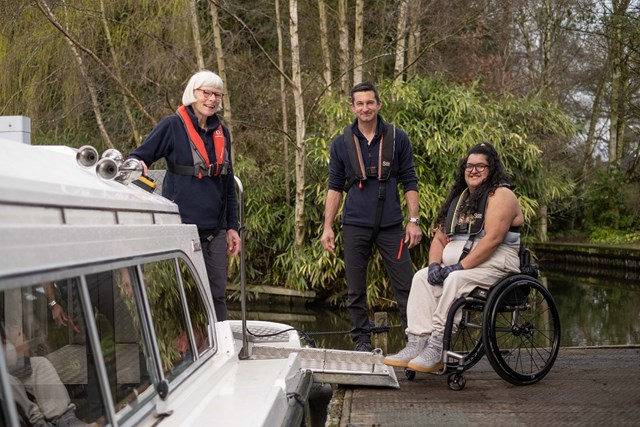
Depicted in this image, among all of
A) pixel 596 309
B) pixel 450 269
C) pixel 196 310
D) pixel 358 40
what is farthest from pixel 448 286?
pixel 358 40

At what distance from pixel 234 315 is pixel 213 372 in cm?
897

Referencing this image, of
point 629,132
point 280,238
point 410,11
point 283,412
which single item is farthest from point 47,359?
point 629,132

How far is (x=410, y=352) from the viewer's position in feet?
17.9

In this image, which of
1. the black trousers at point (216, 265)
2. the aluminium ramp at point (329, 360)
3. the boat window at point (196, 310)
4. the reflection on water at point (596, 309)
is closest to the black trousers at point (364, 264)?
the aluminium ramp at point (329, 360)

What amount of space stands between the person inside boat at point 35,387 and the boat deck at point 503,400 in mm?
1984

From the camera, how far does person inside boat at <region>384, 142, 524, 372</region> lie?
5379mm

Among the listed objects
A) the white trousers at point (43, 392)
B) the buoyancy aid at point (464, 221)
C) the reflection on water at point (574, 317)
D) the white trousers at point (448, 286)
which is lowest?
the reflection on water at point (574, 317)

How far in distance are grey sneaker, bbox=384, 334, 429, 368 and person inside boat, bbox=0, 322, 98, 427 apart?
117 inches

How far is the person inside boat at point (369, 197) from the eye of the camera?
6090mm

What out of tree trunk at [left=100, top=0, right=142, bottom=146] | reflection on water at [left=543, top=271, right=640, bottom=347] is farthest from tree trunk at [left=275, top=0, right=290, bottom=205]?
reflection on water at [left=543, top=271, right=640, bottom=347]

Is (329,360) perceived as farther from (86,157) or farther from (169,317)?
(86,157)

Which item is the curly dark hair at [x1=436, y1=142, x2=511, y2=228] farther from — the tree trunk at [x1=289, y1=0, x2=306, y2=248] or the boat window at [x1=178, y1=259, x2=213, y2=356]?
the tree trunk at [x1=289, y1=0, x2=306, y2=248]

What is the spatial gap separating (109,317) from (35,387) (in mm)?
433

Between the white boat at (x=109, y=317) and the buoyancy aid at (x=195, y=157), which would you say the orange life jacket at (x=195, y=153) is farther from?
the white boat at (x=109, y=317)
